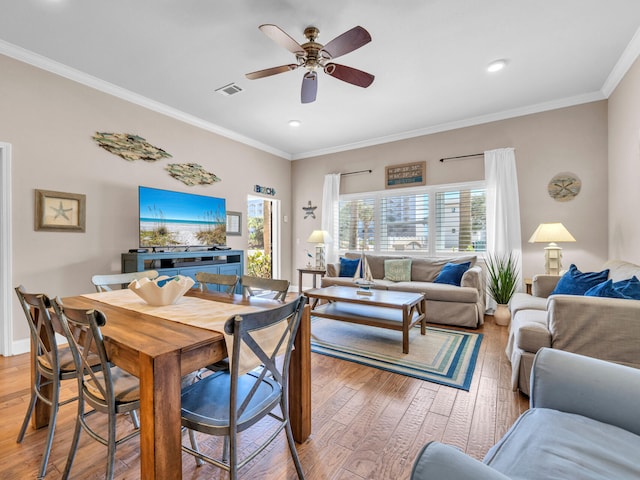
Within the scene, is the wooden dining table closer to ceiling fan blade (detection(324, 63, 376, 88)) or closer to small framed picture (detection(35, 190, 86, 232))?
ceiling fan blade (detection(324, 63, 376, 88))

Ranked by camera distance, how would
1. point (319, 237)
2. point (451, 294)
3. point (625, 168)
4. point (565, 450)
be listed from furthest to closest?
1. point (319, 237)
2. point (451, 294)
3. point (625, 168)
4. point (565, 450)

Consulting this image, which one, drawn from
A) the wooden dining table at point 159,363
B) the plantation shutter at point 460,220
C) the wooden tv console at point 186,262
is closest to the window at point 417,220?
the plantation shutter at point 460,220

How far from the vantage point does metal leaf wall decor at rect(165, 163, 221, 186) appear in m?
4.17

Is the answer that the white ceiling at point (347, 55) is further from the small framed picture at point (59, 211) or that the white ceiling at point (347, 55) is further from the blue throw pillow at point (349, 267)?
the blue throw pillow at point (349, 267)

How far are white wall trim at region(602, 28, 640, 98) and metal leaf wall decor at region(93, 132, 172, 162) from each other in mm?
5230

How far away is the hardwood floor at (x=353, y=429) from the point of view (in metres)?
1.47

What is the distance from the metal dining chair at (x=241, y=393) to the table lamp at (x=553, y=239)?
11.7 feet

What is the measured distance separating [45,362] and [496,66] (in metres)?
4.45

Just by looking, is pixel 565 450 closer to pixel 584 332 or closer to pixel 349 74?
pixel 584 332

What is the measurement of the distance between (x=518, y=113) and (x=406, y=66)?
2188 millimetres

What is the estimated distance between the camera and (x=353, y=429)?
1.78 m

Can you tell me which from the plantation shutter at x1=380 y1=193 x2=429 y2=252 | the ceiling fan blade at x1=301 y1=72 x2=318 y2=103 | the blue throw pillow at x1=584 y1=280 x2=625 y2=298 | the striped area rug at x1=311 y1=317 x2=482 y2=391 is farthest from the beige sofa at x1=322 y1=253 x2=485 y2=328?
the ceiling fan blade at x1=301 y1=72 x2=318 y2=103

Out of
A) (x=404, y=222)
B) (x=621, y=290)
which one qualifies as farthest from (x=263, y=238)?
(x=621, y=290)

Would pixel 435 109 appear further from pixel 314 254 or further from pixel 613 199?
pixel 314 254
